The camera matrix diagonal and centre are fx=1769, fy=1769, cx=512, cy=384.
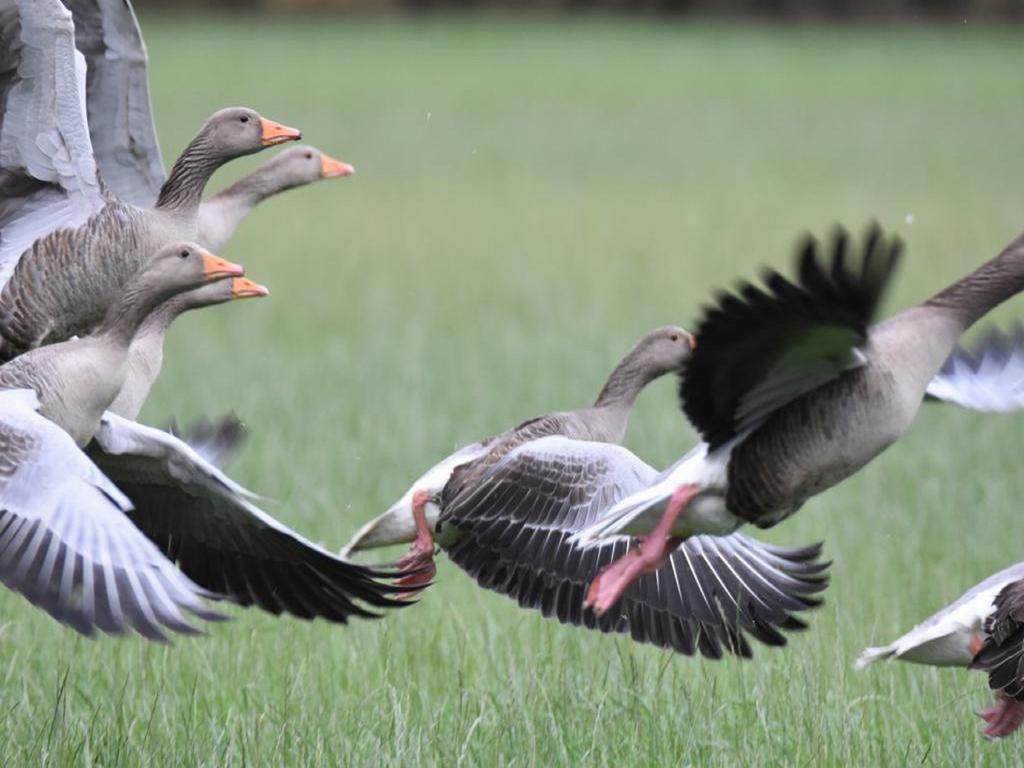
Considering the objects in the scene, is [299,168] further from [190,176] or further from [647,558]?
[647,558]

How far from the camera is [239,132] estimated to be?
7.53 metres

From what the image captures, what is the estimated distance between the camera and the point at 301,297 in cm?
1778

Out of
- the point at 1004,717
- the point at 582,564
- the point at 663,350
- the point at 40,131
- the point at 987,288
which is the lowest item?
the point at 582,564

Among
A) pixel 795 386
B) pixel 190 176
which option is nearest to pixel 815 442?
pixel 795 386

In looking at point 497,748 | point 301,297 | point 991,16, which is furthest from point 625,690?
point 991,16

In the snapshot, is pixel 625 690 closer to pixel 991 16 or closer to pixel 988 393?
pixel 988 393

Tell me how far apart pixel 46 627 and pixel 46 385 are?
79.9 inches

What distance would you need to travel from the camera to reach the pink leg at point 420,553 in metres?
6.50

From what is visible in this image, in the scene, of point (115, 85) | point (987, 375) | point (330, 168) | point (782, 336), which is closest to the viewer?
point (782, 336)

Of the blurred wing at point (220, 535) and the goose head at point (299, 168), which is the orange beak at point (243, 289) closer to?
the blurred wing at point (220, 535)

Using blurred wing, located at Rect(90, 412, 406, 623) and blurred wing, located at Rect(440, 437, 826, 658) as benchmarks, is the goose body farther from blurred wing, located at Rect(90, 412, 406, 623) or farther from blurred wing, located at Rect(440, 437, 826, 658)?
blurred wing, located at Rect(440, 437, 826, 658)

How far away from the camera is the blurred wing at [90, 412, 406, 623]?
6.09m

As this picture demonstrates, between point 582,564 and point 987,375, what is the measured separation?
1.75 meters

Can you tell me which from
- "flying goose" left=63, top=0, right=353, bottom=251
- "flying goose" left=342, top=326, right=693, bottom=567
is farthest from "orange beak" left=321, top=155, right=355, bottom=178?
"flying goose" left=342, top=326, right=693, bottom=567
